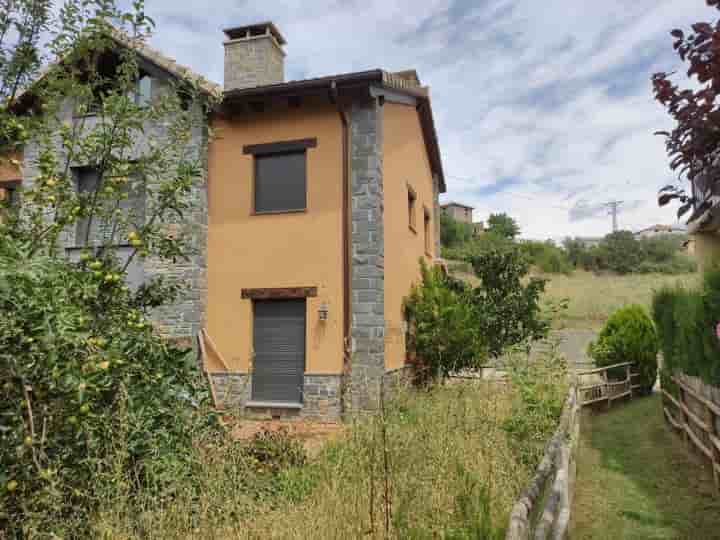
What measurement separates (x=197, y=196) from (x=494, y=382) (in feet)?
21.4

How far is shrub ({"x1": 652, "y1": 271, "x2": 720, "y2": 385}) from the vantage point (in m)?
5.19

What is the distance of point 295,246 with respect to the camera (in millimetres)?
9531

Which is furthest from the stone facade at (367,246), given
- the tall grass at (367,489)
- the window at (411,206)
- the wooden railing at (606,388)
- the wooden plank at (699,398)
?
the wooden plank at (699,398)

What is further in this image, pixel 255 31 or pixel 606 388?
pixel 255 31

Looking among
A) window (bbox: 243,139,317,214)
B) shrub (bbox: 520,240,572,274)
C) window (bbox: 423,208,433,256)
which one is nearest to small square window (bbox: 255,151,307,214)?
window (bbox: 243,139,317,214)

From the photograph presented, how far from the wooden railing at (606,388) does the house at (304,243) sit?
381cm

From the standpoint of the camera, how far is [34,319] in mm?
2328

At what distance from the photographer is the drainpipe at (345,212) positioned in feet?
29.7

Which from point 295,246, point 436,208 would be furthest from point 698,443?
point 436,208

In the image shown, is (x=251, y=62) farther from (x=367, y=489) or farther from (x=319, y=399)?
(x=367, y=489)

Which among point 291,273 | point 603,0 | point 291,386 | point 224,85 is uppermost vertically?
point 224,85

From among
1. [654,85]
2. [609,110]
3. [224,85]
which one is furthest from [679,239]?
[654,85]

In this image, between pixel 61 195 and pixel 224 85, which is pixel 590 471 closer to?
pixel 61 195

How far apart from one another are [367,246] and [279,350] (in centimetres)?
250
